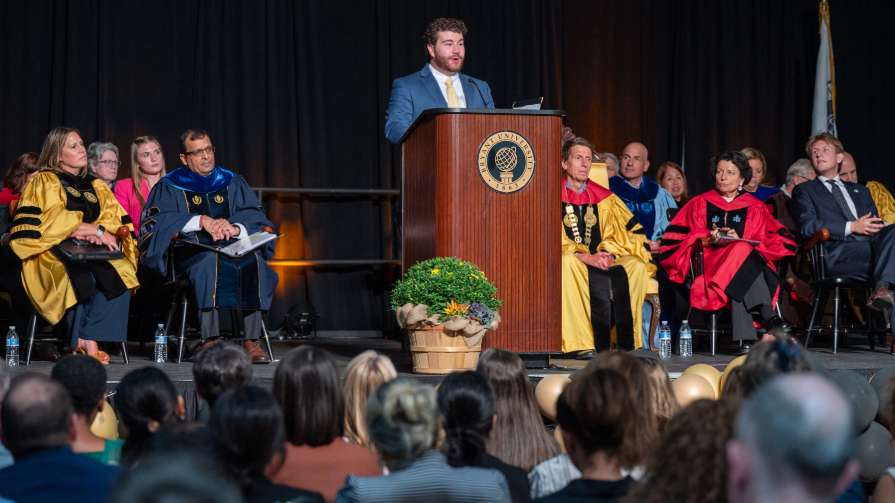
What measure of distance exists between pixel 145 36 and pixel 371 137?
190 cm

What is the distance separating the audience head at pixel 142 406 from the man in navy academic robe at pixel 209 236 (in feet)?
10.8

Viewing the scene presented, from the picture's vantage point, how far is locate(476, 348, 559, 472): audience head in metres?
3.09

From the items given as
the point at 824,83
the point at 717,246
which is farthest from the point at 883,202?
the point at 717,246

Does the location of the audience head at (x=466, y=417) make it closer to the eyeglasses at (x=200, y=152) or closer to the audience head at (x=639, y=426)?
the audience head at (x=639, y=426)

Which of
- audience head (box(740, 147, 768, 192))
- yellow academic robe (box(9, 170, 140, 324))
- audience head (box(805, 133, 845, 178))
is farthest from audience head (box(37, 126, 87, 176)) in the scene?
audience head (box(740, 147, 768, 192))

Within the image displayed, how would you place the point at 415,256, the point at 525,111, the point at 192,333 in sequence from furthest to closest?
the point at 192,333 < the point at 415,256 < the point at 525,111

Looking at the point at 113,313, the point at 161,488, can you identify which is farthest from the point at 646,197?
the point at 161,488

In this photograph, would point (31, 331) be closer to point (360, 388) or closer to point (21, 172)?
point (21, 172)

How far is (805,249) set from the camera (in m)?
7.03

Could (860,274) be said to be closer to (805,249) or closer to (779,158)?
(805,249)

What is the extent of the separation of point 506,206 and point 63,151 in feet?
8.60

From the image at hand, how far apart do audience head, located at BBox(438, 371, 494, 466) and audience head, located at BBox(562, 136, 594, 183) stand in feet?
13.7

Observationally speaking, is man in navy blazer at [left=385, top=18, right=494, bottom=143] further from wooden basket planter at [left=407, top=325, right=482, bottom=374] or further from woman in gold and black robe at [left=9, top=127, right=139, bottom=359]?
woman in gold and black robe at [left=9, top=127, right=139, bottom=359]

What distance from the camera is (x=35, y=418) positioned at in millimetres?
2287
